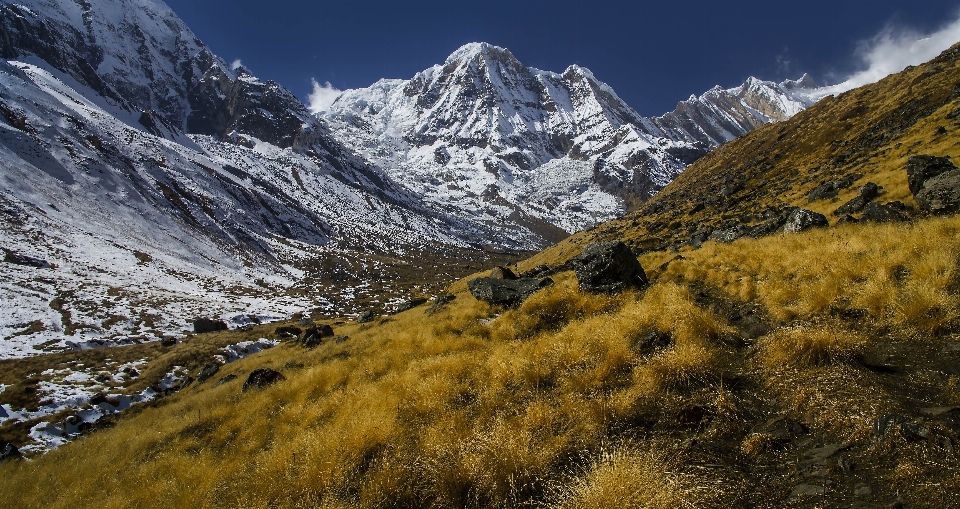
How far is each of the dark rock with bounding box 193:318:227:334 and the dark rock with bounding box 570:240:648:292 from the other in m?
49.0

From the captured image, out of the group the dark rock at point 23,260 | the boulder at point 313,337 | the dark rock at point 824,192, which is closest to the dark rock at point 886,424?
the boulder at point 313,337

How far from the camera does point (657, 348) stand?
7.59 metres

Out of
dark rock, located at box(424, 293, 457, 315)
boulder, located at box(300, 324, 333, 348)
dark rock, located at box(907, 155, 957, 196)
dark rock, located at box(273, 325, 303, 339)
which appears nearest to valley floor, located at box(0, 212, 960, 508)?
dark rock, located at box(907, 155, 957, 196)

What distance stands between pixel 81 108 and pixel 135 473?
194457mm

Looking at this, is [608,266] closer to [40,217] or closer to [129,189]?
[40,217]

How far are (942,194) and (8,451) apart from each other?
1466 inches

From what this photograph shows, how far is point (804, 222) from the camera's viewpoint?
15305 millimetres

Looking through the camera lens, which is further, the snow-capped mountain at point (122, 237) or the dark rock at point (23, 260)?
the dark rock at point (23, 260)

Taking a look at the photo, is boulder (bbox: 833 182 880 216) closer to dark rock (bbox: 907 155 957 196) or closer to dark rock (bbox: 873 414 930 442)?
dark rock (bbox: 907 155 957 196)

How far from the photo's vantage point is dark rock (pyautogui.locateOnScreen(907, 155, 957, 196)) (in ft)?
48.3

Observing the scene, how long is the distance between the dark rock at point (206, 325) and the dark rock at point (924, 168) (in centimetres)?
5845

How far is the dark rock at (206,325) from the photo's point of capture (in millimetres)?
46750

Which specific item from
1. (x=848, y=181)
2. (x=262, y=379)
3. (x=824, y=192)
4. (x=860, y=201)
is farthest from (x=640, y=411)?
(x=848, y=181)

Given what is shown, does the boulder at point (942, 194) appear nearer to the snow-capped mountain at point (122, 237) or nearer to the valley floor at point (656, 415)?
the valley floor at point (656, 415)
